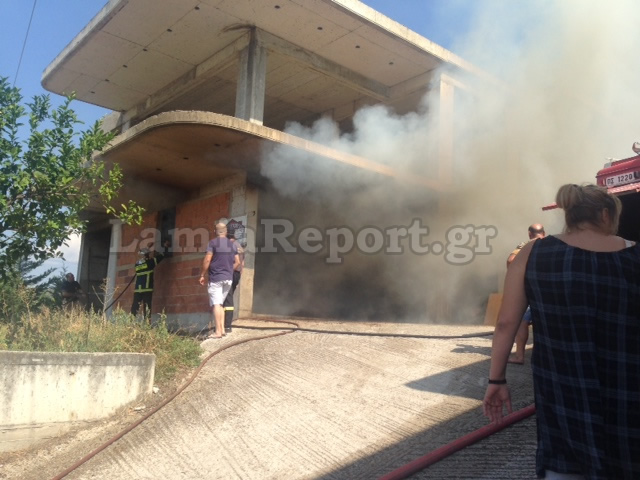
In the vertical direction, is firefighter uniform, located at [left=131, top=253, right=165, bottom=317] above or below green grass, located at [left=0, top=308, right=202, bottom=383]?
above

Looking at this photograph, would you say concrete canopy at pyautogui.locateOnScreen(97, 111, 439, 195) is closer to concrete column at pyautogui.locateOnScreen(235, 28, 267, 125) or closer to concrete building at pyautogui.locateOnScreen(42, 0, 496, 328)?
concrete building at pyautogui.locateOnScreen(42, 0, 496, 328)

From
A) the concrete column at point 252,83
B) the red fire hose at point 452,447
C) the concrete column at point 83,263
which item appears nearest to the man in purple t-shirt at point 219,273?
→ the concrete column at point 252,83

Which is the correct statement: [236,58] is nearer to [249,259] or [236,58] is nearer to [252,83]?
[252,83]

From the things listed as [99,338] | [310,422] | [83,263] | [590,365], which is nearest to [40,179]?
[99,338]

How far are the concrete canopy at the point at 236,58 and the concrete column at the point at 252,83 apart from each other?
0.63 feet

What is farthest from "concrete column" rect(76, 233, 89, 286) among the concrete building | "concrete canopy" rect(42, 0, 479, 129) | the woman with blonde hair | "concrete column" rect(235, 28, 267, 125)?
the woman with blonde hair

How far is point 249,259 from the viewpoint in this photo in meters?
8.90

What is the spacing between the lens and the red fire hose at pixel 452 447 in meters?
3.00

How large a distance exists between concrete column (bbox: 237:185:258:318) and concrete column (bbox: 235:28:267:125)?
1158 millimetres

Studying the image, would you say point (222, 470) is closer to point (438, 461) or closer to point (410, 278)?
point (438, 461)

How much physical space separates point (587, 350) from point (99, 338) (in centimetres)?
474

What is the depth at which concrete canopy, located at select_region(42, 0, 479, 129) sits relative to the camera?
8695 mm

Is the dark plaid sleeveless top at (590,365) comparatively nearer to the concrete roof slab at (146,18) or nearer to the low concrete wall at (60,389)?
the low concrete wall at (60,389)

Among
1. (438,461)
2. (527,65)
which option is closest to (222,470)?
(438,461)
